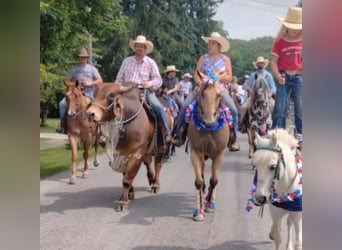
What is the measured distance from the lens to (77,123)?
17.9 ft

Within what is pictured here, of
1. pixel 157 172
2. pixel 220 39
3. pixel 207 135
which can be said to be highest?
pixel 220 39

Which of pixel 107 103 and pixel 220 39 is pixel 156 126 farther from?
pixel 220 39

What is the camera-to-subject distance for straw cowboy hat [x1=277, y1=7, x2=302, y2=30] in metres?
1.91

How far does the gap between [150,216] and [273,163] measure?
1.91 m

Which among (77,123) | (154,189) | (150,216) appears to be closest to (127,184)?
(150,216)

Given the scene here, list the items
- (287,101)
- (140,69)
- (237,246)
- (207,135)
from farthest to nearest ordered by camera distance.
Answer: (140,69), (207,135), (237,246), (287,101)

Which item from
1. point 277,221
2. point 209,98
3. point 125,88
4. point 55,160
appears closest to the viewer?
point 277,221

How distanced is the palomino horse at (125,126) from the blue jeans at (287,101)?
5.73ft

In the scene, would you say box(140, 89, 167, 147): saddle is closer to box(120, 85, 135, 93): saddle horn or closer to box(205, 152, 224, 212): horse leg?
box(120, 85, 135, 93): saddle horn

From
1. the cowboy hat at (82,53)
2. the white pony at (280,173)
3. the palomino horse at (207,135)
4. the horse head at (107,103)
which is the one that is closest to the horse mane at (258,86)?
the palomino horse at (207,135)

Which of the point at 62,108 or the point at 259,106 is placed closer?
the point at 62,108

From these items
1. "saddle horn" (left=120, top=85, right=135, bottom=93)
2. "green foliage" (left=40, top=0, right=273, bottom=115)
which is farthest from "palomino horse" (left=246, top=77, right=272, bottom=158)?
"saddle horn" (left=120, top=85, right=135, bottom=93)
